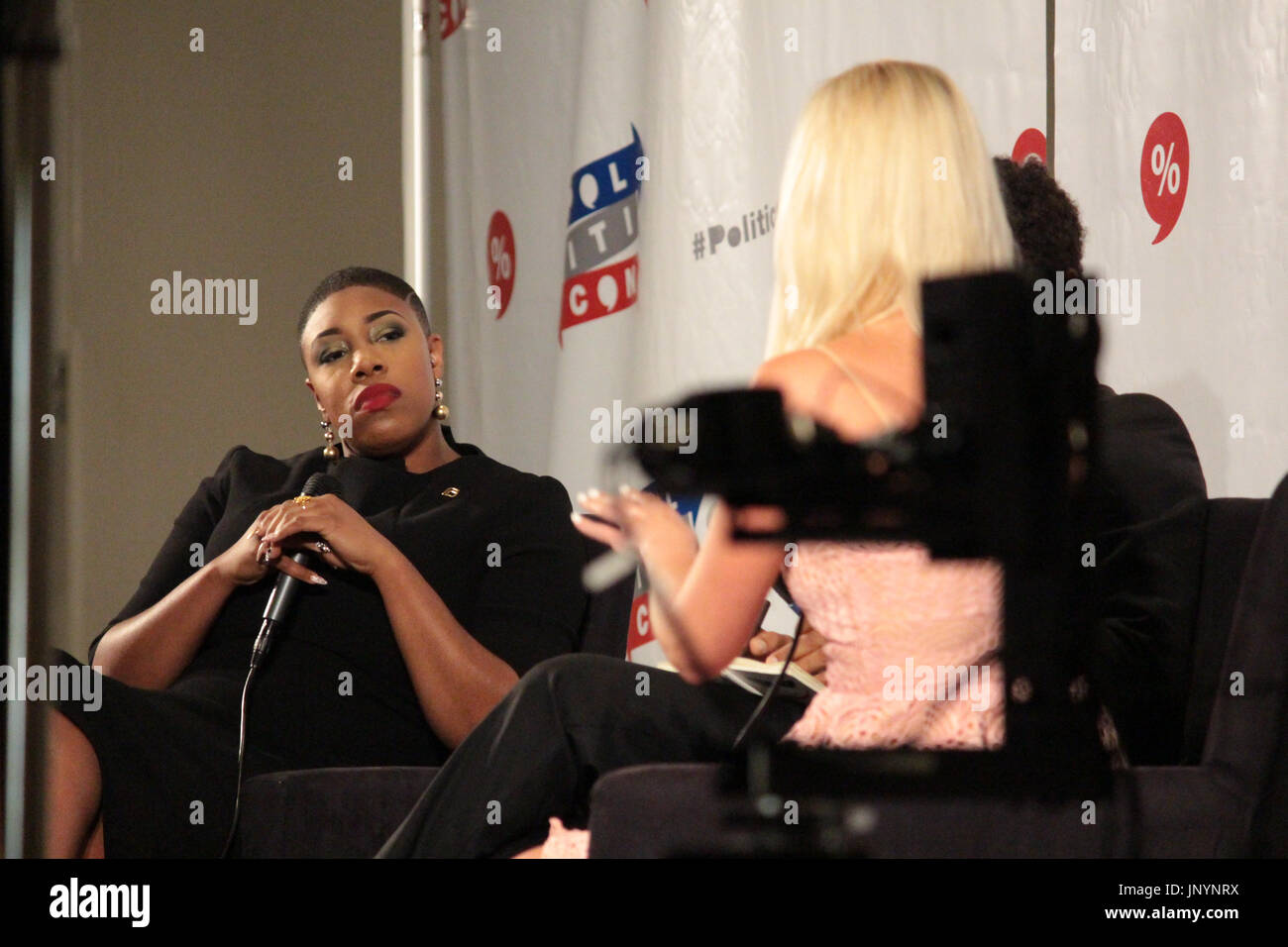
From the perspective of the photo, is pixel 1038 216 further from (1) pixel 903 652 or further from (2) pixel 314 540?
(2) pixel 314 540

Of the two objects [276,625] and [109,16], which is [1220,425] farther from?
[109,16]

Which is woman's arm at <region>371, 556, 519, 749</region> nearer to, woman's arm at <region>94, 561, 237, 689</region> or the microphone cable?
the microphone cable

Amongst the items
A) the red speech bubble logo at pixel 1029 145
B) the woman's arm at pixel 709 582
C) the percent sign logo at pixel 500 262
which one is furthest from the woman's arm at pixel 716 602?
the percent sign logo at pixel 500 262

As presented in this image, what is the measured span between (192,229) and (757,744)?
1.98 metres

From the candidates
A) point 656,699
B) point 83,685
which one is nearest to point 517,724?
point 656,699

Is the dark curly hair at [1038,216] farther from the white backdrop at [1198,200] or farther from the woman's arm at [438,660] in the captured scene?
the woman's arm at [438,660]

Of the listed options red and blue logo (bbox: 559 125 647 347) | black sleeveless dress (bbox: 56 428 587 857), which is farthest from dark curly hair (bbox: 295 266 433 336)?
red and blue logo (bbox: 559 125 647 347)

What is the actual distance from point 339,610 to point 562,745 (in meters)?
0.66

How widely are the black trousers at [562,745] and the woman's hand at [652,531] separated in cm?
9

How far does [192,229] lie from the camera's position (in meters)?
2.71

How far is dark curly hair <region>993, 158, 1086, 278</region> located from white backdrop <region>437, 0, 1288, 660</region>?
0.29 metres

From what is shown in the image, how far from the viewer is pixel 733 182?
7.79 feet

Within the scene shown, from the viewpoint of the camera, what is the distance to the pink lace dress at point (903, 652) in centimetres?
113

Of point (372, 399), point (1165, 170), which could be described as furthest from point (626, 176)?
point (1165, 170)
